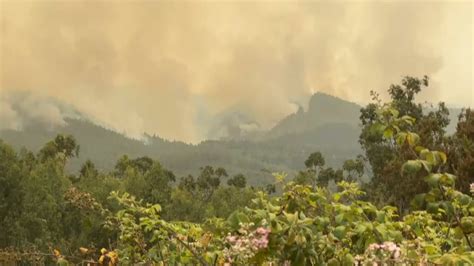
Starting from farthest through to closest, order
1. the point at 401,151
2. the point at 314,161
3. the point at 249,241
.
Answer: the point at 314,161 < the point at 401,151 < the point at 249,241

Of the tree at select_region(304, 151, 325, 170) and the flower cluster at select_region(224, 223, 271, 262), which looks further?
the tree at select_region(304, 151, 325, 170)

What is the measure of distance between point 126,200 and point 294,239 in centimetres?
228

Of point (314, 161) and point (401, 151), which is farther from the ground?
point (314, 161)

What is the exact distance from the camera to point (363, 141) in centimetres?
5109

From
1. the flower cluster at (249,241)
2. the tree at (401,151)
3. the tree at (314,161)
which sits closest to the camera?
the flower cluster at (249,241)

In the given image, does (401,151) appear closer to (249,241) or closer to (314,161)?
(249,241)

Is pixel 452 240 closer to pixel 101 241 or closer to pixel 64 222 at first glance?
pixel 101 241

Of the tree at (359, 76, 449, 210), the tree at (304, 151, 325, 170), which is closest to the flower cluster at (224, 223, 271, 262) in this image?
the tree at (359, 76, 449, 210)

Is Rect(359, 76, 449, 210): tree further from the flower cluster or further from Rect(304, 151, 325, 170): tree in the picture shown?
Rect(304, 151, 325, 170): tree

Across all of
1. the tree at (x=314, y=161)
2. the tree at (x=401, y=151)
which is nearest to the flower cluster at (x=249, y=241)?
the tree at (x=401, y=151)

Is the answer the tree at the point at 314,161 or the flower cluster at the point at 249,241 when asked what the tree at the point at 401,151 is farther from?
the tree at the point at 314,161

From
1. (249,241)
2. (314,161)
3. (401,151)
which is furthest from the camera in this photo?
(314,161)

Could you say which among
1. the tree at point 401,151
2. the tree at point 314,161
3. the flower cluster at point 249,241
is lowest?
the flower cluster at point 249,241

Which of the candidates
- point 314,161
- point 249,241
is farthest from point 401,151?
point 314,161
